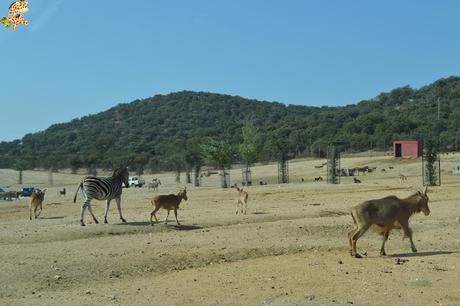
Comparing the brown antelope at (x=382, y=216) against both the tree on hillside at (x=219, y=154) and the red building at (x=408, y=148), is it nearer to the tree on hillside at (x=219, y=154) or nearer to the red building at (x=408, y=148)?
the tree on hillside at (x=219, y=154)

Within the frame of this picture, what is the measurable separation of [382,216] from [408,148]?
71.7 metres

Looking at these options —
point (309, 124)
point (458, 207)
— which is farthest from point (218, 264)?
point (309, 124)

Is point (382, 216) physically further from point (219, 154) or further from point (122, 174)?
point (219, 154)

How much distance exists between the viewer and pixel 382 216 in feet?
49.9

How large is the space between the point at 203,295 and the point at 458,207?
1835cm

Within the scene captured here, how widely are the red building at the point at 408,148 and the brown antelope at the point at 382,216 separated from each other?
69665mm

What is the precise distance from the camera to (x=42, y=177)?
106500 millimetres

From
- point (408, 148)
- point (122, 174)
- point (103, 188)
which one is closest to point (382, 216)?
point (103, 188)

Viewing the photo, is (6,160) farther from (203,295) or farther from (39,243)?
(203,295)

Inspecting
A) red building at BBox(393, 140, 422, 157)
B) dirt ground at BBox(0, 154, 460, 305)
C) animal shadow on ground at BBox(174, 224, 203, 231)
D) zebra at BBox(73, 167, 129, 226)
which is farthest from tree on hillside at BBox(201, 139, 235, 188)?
animal shadow on ground at BBox(174, 224, 203, 231)

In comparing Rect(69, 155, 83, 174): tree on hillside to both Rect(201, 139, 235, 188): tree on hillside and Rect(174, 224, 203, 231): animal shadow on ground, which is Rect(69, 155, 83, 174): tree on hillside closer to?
Rect(201, 139, 235, 188): tree on hillside

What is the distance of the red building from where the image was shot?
83062 millimetres

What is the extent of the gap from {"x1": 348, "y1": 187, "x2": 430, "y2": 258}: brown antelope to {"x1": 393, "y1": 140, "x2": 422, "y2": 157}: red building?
69.7 m

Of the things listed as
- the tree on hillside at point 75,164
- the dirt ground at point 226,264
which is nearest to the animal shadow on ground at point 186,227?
the dirt ground at point 226,264
